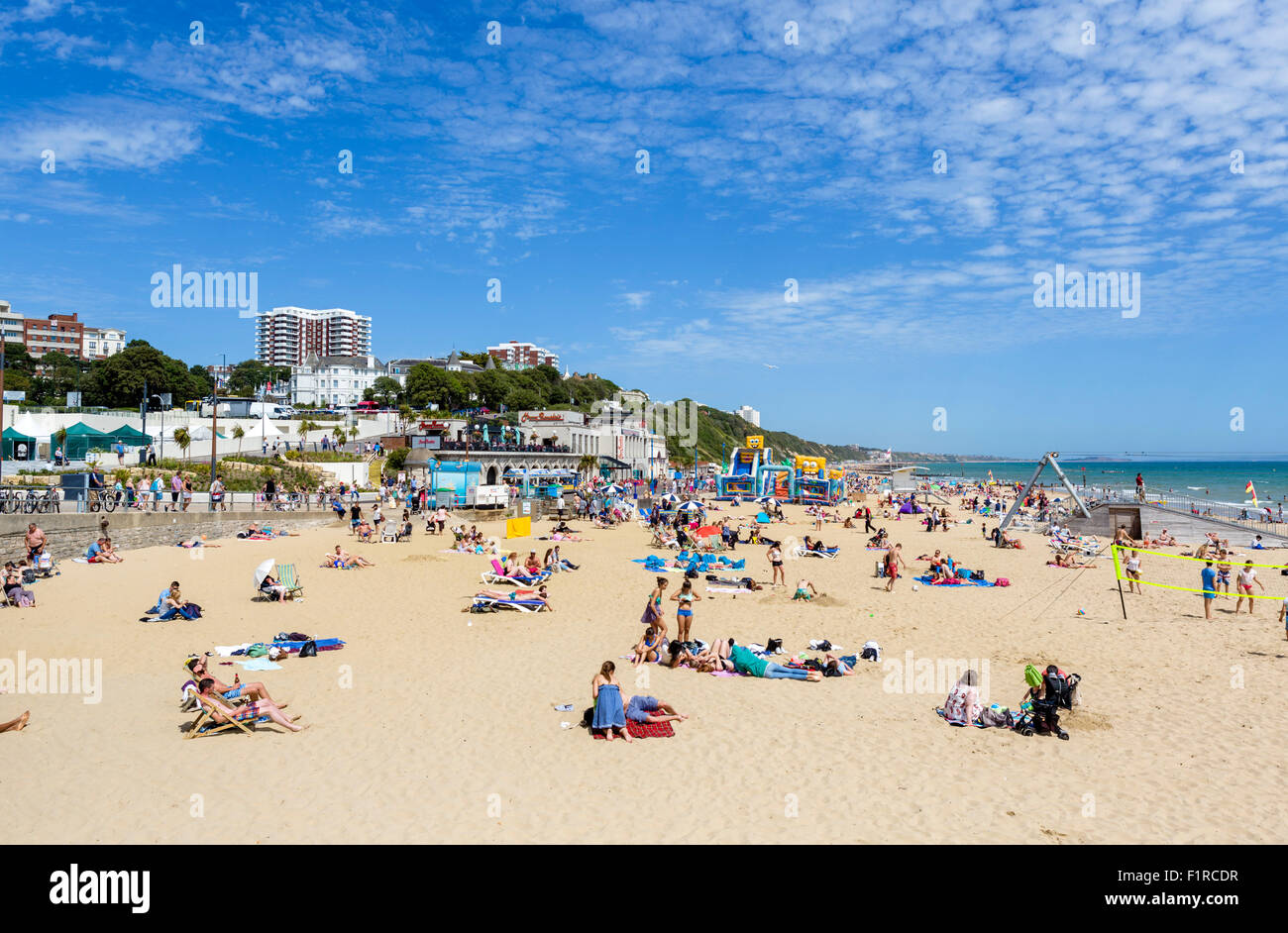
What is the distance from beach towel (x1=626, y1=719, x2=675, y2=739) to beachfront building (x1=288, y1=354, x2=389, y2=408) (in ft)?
387

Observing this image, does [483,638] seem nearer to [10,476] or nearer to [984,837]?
[984,837]

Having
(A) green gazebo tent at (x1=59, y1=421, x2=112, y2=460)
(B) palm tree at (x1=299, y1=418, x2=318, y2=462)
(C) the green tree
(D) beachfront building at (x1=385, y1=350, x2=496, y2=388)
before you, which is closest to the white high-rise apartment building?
(D) beachfront building at (x1=385, y1=350, x2=496, y2=388)

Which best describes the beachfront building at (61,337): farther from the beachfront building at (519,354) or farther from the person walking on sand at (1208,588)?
the person walking on sand at (1208,588)

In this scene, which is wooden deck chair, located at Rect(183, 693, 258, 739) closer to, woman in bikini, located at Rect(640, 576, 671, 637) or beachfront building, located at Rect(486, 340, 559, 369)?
woman in bikini, located at Rect(640, 576, 671, 637)

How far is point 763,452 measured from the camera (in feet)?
179

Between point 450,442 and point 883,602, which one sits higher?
point 450,442

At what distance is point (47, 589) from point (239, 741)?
36.8 feet

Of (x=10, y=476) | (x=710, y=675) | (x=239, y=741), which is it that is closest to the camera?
(x=239, y=741)

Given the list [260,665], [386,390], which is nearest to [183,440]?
[260,665]

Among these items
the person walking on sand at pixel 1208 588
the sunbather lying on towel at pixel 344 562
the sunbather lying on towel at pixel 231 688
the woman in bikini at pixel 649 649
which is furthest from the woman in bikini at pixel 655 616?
the person walking on sand at pixel 1208 588

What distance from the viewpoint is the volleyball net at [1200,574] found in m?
15.1

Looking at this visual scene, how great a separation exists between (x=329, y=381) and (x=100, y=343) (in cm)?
4049
